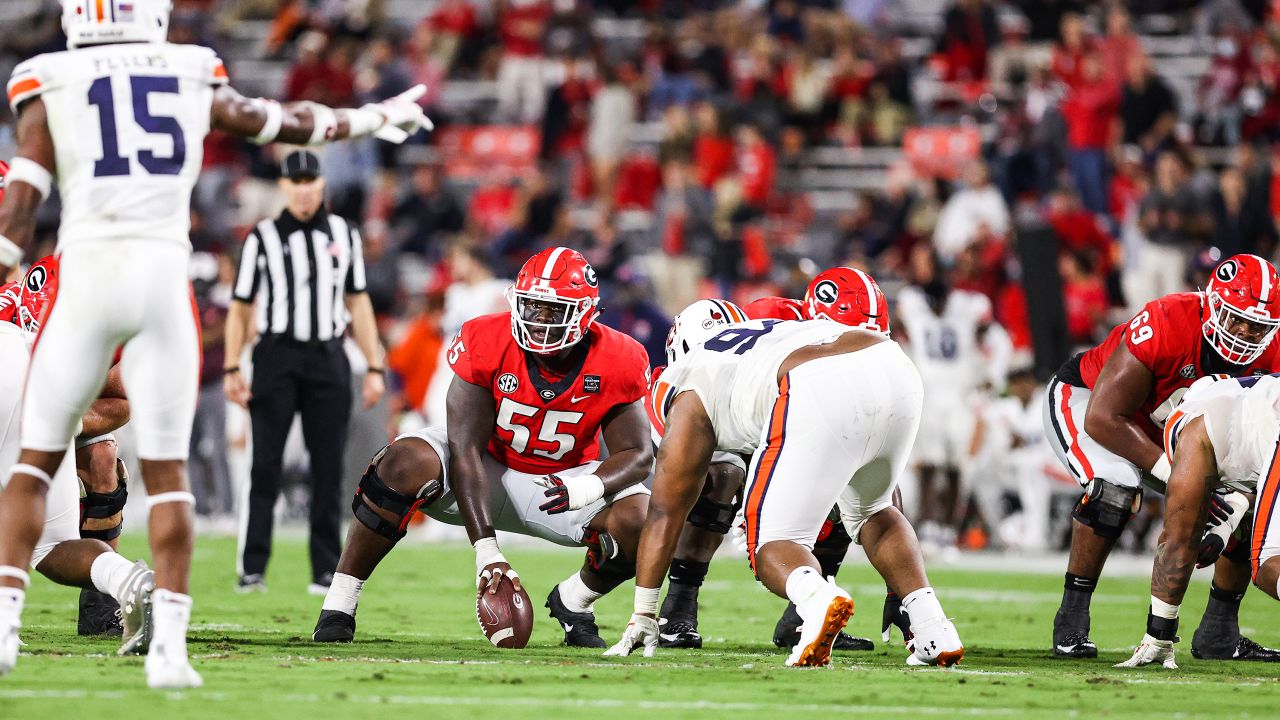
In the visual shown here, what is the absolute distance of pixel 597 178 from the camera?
18.0 metres

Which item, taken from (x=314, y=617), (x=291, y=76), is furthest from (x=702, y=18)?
(x=314, y=617)

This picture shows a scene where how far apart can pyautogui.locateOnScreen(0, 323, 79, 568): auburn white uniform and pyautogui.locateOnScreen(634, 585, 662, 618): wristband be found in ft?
6.46

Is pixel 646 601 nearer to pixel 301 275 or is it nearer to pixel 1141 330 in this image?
pixel 1141 330

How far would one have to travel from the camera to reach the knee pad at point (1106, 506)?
6.85 meters

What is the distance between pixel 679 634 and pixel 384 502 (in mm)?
1279

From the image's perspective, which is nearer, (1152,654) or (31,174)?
(31,174)

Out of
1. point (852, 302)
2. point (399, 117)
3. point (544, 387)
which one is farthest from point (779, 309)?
point (399, 117)

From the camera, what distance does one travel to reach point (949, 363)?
14.0 metres

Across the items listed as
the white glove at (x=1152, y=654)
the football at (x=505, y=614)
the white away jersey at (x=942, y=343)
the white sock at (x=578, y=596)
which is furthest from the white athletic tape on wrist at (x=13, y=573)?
the white away jersey at (x=942, y=343)

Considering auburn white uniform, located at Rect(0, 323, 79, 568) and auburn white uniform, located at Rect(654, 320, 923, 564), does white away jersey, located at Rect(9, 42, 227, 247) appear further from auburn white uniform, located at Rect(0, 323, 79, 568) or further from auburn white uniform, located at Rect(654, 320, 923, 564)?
auburn white uniform, located at Rect(654, 320, 923, 564)

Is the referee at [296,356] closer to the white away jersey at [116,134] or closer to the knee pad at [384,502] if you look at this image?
the knee pad at [384,502]

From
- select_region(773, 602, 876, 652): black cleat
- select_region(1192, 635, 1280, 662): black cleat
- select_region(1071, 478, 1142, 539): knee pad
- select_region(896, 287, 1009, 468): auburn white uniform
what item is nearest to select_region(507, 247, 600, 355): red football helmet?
select_region(773, 602, 876, 652): black cleat

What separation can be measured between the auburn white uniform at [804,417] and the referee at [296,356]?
3525mm

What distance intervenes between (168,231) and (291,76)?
581 inches
